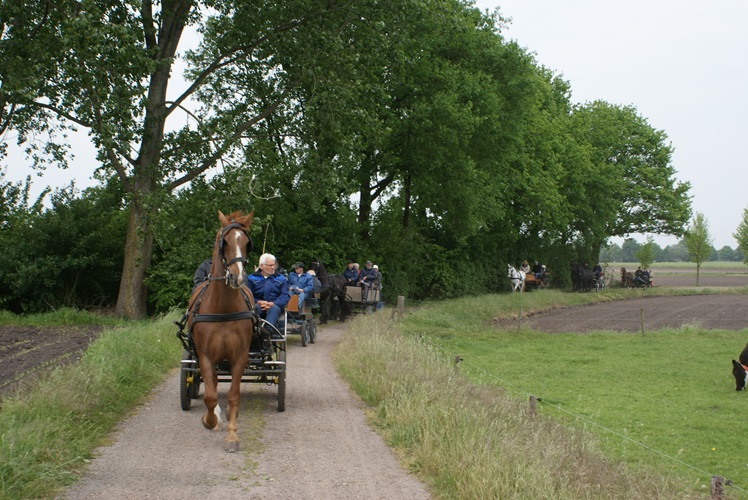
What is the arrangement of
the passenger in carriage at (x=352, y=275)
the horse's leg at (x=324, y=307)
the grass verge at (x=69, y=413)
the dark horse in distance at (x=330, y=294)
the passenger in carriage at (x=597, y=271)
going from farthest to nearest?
the passenger in carriage at (x=597, y=271) → the passenger in carriage at (x=352, y=275) → the horse's leg at (x=324, y=307) → the dark horse in distance at (x=330, y=294) → the grass verge at (x=69, y=413)

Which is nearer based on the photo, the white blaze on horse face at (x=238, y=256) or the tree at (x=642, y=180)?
the white blaze on horse face at (x=238, y=256)

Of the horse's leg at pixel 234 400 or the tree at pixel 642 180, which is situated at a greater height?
the tree at pixel 642 180

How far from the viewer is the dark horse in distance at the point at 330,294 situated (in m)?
23.9

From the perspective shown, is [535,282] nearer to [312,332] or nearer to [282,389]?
[312,332]

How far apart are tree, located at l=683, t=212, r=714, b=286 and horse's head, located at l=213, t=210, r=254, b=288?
60.6 m

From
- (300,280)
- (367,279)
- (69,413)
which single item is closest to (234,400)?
(69,413)

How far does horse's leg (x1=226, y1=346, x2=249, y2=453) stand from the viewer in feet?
27.5

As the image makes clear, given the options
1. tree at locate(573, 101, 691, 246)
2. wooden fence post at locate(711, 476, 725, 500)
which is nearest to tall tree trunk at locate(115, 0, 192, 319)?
wooden fence post at locate(711, 476, 725, 500)

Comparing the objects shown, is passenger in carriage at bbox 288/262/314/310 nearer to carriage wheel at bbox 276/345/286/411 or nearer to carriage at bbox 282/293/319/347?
carriage at bbox 282/293/319/347

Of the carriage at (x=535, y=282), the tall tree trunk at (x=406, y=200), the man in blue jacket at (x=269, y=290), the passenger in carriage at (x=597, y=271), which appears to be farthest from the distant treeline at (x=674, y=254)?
the man in blue jacket at (x=269, y=290)

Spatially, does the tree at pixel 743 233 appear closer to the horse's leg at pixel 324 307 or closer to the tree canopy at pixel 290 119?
the tree canopy at pixel 290 119

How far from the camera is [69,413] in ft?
28.3

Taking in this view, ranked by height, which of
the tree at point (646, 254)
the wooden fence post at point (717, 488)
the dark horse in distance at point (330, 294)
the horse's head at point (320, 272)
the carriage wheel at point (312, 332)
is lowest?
the wooden fence post at point (717, 488)

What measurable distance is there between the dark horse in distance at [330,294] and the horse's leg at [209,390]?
1463cm
